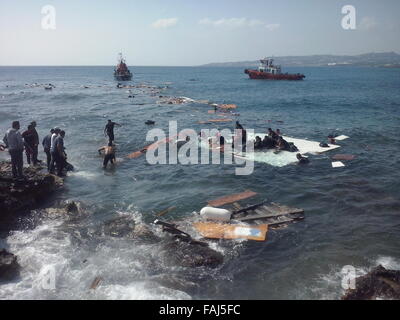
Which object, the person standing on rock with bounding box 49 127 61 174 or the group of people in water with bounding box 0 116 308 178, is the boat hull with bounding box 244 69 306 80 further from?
the person standing on rock with bounding box 49 127 61 174

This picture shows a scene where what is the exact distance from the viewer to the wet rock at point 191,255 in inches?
366

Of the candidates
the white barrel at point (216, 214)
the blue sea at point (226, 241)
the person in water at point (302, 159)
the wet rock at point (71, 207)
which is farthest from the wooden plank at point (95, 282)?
the person in water at point (302, 159)

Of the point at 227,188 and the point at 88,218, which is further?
the point at 227,188

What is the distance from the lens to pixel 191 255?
9617 millimetres

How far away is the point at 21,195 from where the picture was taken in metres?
12.6

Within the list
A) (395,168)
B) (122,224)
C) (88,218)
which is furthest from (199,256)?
(395,168)

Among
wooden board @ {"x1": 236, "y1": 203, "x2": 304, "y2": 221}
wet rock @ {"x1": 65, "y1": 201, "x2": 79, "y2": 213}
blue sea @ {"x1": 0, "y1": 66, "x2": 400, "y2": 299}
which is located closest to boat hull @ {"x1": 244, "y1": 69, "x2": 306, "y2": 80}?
blue sea @ {"x1": 0, "y1": 66, "x2": 400, "y2": 299}

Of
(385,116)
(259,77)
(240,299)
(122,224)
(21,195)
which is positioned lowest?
(240,299)

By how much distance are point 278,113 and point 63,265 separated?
109ft

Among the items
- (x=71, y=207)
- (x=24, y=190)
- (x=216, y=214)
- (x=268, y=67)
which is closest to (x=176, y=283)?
(x=216, y=214)

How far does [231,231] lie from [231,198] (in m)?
3.10

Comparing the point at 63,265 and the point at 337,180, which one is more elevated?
the point at 337,180

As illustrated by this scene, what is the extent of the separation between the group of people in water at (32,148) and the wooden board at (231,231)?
24.8ft

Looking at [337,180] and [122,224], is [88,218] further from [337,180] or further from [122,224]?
[337,180]
